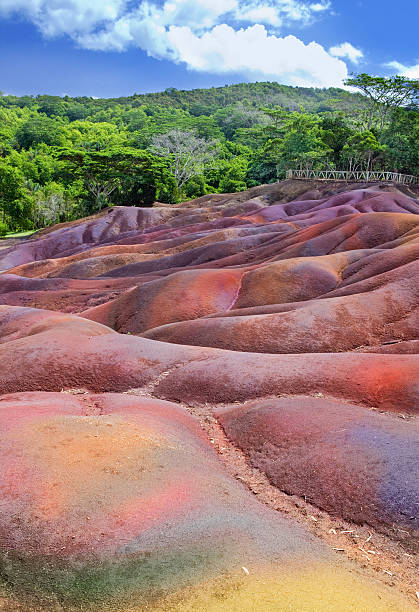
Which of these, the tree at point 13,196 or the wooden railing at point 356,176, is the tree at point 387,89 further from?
the tree at point 13,196

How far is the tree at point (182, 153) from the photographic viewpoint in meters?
68.6

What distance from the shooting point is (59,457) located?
5.52 metres

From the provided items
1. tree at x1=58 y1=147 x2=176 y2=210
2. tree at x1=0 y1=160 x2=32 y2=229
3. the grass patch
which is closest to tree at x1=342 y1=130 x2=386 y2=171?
tree at x1=58 y1=147 x2=176 y2=210

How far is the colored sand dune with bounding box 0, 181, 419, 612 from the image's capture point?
4.04 meters

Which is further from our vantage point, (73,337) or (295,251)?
(295,251)

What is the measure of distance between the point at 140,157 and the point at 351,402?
53.2 m

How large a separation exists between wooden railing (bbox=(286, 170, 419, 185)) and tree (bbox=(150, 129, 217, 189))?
16557mm

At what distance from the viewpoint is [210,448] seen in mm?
7348

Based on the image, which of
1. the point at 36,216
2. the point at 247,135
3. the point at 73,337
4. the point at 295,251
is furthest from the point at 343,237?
the point at 247,135

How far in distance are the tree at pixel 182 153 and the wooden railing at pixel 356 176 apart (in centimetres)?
1656

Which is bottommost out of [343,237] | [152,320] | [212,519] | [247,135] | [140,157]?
[152,320]

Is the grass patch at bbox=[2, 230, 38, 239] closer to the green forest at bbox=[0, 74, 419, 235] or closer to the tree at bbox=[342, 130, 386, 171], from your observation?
the green forest at bbox=[0, 74, 419, 235]

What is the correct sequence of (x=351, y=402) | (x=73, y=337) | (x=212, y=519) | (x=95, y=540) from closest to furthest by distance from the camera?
(x=95, y=540) → (x=212, y=519) → (x=351, y=402) → (x=73, y=337)

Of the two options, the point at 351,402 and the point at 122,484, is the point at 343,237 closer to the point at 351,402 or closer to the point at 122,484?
the point at 351,402
